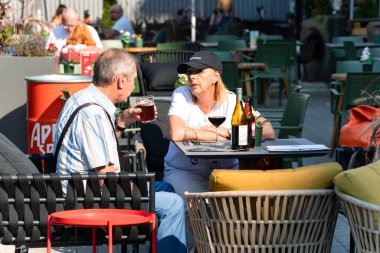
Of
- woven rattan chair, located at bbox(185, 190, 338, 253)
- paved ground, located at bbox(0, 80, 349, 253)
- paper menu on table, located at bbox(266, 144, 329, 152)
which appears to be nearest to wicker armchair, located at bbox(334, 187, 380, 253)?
woven rattan chair, located at bbox(185, 190, 338, 253)

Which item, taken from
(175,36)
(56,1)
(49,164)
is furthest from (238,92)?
(56,1)

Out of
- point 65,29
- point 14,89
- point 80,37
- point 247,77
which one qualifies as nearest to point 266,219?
point 14,89

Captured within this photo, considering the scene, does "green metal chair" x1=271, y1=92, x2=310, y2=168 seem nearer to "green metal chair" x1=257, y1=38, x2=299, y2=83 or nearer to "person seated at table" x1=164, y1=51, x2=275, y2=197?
"person seated at table" x1=164, y1=51, x2=275, y2=197

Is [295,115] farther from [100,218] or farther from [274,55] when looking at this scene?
[274,55]

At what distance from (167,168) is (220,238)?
2.25 metres

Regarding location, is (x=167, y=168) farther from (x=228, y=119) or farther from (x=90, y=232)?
(x=90, y=232)

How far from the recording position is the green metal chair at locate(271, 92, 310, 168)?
7793 mm

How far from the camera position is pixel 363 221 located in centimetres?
414

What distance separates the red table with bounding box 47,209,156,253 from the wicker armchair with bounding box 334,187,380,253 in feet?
3.03

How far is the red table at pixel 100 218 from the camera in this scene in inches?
175

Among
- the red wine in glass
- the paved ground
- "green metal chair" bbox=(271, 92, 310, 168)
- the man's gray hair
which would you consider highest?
the man's gray hair

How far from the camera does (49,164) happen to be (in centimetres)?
587

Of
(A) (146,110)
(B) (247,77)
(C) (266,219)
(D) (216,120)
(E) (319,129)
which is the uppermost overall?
(A) (146,110)

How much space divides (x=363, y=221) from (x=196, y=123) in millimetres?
2645
